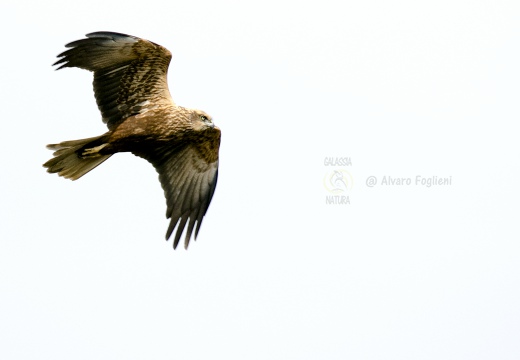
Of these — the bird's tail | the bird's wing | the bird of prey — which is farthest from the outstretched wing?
the bird's wing

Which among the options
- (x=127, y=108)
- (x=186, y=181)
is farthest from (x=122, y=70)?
(x=186, y=181)

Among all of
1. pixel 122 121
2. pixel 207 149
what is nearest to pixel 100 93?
pixel 122 121

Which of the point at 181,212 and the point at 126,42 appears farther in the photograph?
the point at 181,212

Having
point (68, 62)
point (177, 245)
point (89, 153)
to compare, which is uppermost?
point (68, 62)

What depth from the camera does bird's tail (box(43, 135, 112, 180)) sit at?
671 inches

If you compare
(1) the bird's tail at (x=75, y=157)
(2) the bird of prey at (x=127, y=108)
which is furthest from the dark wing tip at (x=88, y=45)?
(1) the bird's tail at (x=75, y=157)

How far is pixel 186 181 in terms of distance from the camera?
59.5 feet

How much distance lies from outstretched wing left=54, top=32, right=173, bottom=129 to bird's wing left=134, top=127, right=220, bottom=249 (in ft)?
2.90

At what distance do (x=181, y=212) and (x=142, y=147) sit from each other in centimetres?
120

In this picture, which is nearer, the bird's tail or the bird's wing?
the bird's tail

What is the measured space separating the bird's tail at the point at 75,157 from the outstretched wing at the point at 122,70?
16.7 inches

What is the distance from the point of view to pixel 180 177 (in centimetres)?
1812

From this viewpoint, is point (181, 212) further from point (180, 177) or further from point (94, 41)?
point (94, 41)

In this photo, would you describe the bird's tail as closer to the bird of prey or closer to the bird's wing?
the bird of prey
